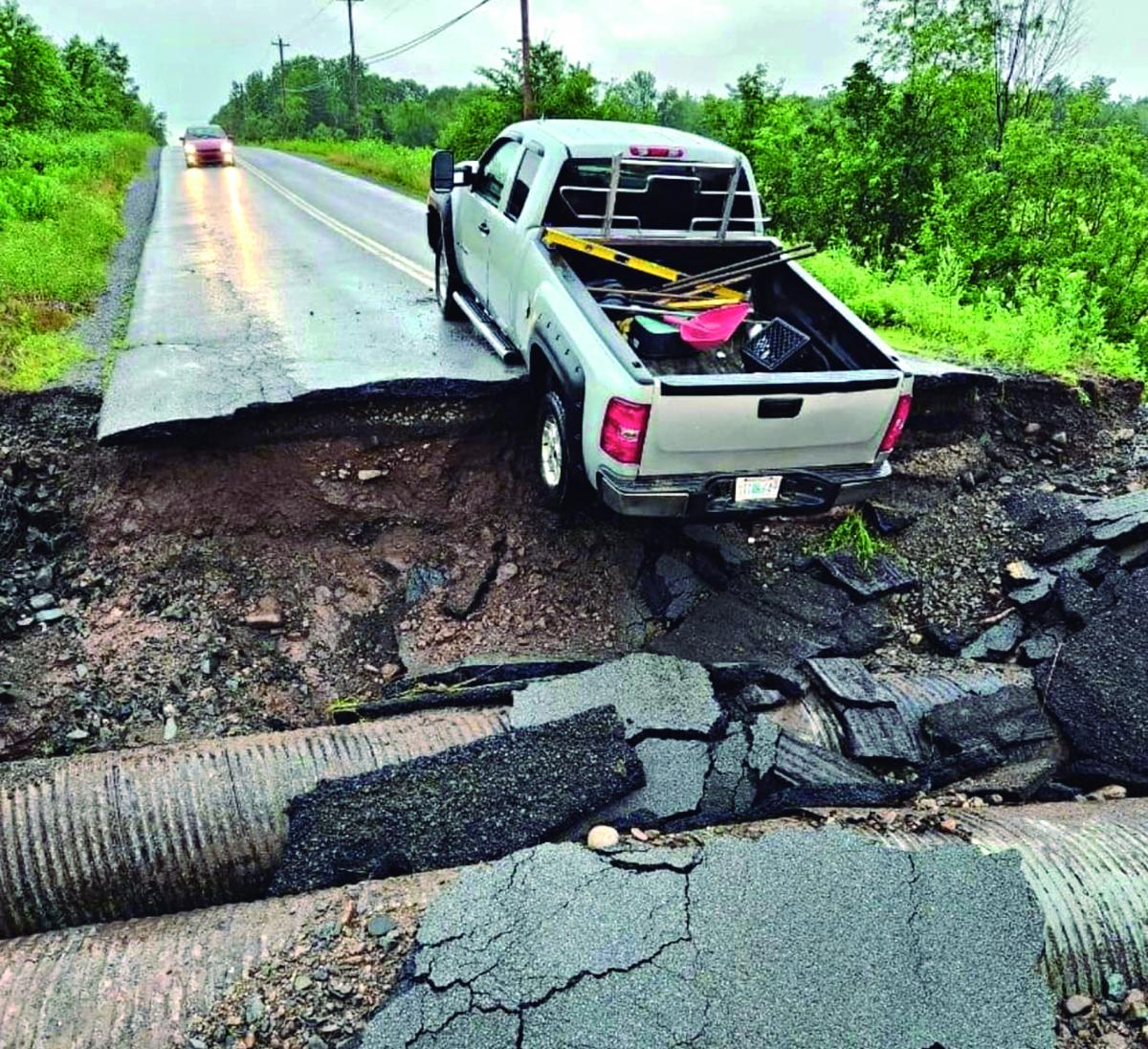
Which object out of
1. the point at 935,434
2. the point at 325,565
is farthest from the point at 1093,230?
the point at 325,565

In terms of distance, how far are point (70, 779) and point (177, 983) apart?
56.0 inches

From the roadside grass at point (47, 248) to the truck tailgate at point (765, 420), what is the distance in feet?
16.8

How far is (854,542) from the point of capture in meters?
6.30

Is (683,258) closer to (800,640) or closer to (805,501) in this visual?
(805,501)

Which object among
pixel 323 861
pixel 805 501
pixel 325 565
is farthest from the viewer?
pixel 325 565

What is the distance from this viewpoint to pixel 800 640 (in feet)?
18.4

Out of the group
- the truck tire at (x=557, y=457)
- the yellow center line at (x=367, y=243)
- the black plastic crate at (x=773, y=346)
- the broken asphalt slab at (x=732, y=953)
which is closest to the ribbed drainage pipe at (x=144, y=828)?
the broken asphalt slab at (x=732, y=953)

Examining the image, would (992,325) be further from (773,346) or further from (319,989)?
(319,989)

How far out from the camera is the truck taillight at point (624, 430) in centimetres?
472

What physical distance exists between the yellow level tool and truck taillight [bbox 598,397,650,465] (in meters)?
1.79

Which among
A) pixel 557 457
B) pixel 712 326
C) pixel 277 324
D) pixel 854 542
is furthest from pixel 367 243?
pixel 854 542

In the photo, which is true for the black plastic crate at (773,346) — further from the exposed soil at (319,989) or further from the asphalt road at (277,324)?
the exposed soil at (319,989)

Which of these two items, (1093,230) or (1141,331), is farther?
(1093,230)

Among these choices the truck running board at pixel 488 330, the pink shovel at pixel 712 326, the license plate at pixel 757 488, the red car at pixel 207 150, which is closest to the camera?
the license plate at pixel 757 488
